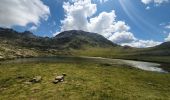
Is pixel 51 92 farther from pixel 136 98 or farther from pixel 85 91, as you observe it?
pixel 136 98

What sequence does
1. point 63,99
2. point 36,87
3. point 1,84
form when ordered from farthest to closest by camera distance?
1. point 1,84
2. point 36,87
3. point 63,99

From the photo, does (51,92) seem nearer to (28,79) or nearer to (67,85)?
(67,85)

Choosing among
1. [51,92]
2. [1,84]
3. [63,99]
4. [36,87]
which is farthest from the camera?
[1,84]

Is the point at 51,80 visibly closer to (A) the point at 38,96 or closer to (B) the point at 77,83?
(B) the point at 77,83

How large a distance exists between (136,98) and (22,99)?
1539 centimetres

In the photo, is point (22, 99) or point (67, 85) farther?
point (67, 85)

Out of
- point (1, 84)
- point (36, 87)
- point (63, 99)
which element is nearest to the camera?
point (63, 99)

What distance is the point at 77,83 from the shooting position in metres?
36.3

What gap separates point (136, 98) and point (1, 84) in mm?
23563

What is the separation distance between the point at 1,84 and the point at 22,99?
37.3 feet

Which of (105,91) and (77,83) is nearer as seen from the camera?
(105,91)

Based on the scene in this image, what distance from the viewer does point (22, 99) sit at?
28.9 m

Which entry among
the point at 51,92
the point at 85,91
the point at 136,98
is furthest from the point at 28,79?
the point at 136,98

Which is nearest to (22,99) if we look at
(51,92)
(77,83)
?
(51,92)
